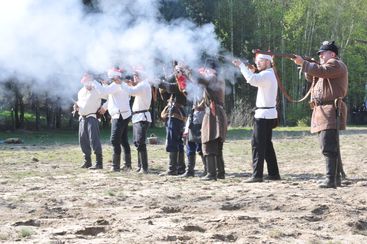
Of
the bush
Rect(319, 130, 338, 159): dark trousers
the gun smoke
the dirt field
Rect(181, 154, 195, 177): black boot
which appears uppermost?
the gun smoke

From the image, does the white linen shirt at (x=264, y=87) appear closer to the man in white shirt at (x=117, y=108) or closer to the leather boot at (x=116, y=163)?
the man in white shirt at (x=117, y=108)

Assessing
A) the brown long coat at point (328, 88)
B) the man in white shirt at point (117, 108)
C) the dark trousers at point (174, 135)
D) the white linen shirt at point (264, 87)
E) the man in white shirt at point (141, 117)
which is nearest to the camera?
the brown long coat at point (328, 88)

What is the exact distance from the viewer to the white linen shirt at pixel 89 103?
41.0 feet

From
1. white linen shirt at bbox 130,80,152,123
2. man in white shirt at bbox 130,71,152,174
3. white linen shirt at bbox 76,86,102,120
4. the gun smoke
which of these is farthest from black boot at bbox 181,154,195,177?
white linen shirt at bbox 76,86,102,120

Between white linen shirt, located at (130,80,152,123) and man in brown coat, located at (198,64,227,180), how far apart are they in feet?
5.16

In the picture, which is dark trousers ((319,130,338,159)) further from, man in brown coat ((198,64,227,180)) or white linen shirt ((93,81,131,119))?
white linen shirt ((93,81,131,119))

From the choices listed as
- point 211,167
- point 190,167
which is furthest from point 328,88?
point 190,167

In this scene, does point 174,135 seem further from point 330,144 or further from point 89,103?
point 330,144

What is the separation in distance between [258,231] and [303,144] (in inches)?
504

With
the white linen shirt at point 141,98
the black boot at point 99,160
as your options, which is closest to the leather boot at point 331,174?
the white linen shirt at point 141,98

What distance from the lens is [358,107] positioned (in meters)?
50.8

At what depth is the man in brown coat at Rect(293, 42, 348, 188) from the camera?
8.87 metres

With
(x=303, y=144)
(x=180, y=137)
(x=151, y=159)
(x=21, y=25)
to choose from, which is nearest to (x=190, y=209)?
(x=180, y=137)

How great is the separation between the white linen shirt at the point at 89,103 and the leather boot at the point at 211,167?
122 inches
